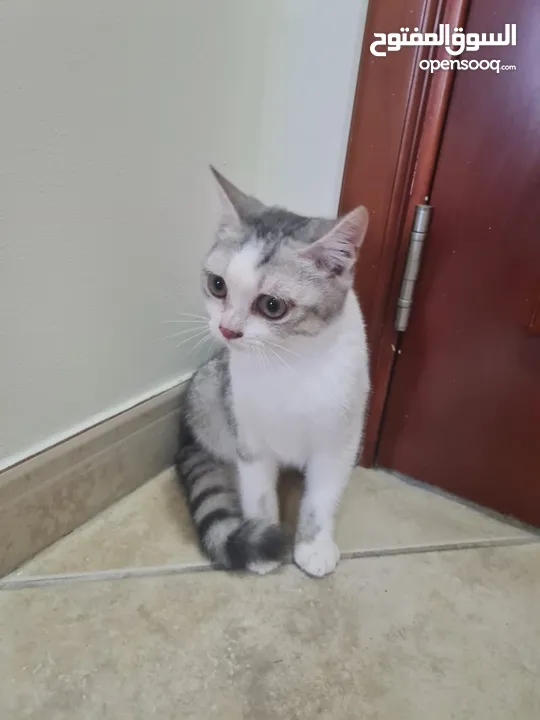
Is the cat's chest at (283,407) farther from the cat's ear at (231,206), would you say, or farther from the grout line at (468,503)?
the grout line at (468,503)

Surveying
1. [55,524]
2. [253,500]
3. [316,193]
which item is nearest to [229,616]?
[253,500]

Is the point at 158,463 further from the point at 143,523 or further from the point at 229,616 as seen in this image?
the point at 229,616

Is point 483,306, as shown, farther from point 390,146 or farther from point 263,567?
point 263,567

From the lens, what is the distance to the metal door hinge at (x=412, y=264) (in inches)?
42.0

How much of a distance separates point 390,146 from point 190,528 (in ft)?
2.49

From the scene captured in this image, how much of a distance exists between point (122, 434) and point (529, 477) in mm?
760

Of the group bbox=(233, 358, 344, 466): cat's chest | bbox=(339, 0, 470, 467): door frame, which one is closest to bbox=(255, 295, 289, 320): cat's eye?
Answer: bbox=(233, 358, 344, 466): cat's chest

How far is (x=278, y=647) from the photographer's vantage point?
83cm

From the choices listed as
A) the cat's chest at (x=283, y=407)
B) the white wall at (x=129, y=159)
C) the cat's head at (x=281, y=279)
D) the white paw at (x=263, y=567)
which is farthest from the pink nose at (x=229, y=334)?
the white paw at (x=263, y=567)

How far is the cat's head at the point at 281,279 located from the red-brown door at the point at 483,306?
12.9 inches

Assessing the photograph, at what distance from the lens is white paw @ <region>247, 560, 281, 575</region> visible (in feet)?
3.08

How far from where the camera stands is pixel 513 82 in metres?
0.96

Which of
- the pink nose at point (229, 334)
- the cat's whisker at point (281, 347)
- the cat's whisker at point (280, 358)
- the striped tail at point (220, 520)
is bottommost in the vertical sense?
the striped tail at point (220, 520)

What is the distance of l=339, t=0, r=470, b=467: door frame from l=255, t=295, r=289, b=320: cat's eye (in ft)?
1.24
